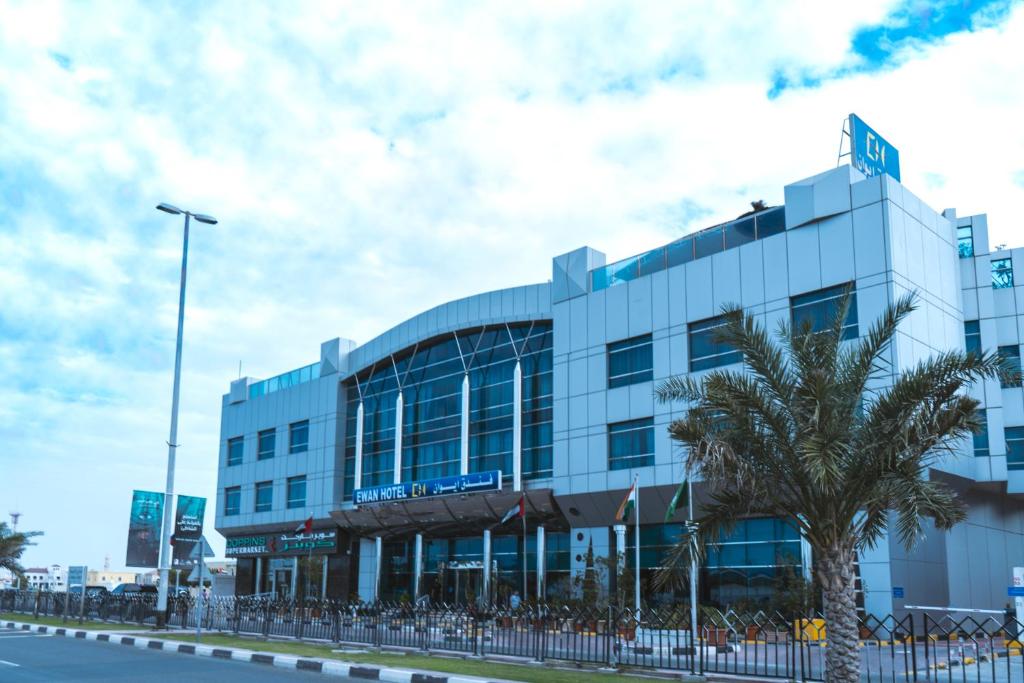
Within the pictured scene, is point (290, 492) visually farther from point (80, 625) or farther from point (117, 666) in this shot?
point (117, 666)

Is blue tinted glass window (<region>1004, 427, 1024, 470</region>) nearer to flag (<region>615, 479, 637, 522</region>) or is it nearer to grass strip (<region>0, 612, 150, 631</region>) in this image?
flag (<region>615, 479, 637, 522</region>)

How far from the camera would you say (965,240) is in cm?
3603

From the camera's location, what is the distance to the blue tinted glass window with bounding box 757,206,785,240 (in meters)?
33.2

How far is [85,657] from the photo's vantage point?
67.6 feet

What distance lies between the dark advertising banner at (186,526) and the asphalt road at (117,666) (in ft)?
14.8

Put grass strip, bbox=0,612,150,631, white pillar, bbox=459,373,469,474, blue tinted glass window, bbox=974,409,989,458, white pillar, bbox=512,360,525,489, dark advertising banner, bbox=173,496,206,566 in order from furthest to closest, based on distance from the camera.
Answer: white pillar, bbox=459,373,469,474 < white pillar, bbox=512,360,525,489 < blue tinted glass window, bbox=974,409,989,458 < grass strip, bbox=0,612,150,631 < dark advertising banner, bbox=173,496,206,566

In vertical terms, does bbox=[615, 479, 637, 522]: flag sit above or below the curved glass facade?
below

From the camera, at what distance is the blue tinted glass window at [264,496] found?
5722cm

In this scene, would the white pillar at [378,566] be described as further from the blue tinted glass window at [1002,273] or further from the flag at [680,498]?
the blue tinted glass window at [1002,273]

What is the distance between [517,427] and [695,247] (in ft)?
36.6

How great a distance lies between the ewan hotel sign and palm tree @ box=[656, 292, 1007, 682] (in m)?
36.4

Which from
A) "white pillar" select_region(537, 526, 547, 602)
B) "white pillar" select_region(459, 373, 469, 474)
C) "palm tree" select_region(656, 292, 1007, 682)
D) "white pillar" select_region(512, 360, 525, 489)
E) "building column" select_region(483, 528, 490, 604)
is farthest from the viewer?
"white pillar" select_region(459, 373, 469, 474)

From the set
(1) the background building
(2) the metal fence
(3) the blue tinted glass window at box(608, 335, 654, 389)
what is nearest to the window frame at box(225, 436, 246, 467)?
(1) the background building

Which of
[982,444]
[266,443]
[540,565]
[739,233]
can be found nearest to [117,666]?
[540,565]
